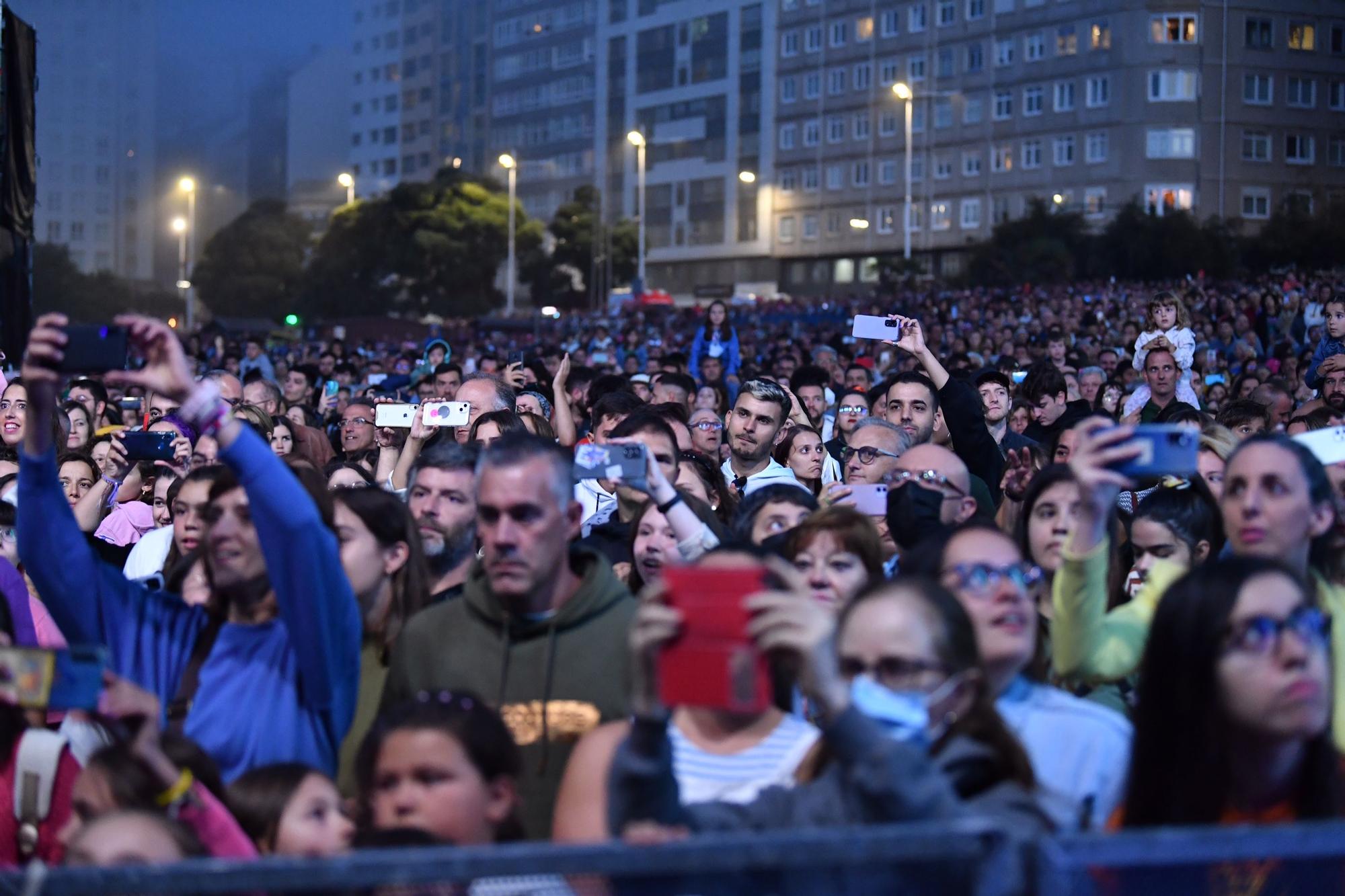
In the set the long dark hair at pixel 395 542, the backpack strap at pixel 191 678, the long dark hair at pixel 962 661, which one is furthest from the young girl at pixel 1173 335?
the long dark hair at pixel 962 661

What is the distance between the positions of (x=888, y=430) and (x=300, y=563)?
414cm

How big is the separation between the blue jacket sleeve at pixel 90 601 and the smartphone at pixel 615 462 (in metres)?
1.20

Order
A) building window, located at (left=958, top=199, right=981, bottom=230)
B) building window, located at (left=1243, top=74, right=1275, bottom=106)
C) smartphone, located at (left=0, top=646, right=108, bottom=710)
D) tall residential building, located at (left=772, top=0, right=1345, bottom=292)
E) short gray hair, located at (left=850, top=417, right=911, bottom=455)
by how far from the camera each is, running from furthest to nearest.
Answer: building window, located at (left=958, top=199, right=981, bottom=230), building window, located at (left=1243, top=74, right=1275, bottom=106), tall residential building, located at (left=772, top=0, right=1345, bottom=292), short gray hair, located at (left=850, top=417, right=911, bottom=455), smartphone, located at (left=0, top=646, right=108, bottom=710)

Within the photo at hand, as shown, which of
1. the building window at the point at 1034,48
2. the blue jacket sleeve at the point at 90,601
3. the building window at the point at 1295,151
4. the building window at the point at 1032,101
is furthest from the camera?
the building window at the point at 1032,101

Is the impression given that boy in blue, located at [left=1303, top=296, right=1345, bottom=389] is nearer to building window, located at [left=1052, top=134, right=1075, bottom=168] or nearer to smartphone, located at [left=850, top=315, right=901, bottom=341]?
smartphone, located at [left=850, top=315, right=901, bottom=341]

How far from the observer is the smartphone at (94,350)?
440 centimetres

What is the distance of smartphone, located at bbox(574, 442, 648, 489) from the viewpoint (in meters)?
5.18

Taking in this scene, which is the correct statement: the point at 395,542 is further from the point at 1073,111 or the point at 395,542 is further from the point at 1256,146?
the point at 1256,146

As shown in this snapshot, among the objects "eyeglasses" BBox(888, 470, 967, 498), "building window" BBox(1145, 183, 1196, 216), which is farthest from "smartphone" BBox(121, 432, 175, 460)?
"building window" BBox(1145, 183, 1196, 216)

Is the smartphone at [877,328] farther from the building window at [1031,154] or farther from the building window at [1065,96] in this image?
the building window at [1031,154]

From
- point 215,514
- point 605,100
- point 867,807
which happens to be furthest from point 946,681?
point 605,100

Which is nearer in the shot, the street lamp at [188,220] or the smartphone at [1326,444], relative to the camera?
the smartphone at [1326,444]

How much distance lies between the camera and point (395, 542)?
5180mm

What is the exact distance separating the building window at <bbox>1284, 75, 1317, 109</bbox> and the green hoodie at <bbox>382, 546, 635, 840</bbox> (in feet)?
251
